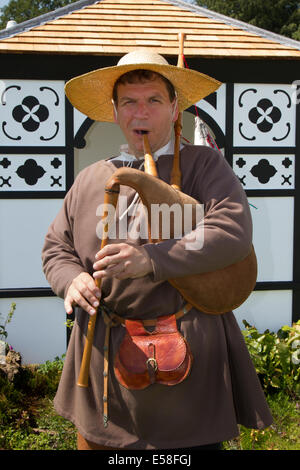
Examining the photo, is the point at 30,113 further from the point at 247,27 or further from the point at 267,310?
the point at 267,310

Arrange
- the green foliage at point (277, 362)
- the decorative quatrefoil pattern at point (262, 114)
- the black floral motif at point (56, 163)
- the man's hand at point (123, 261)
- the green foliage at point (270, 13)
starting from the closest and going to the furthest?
1. the man's hand at point (123, 261)
2. the green foliage at point (277, 362)
3. the black floral motif at point (56, 163)
4. the decorative quatrefoil pattern at point (262, 114)
5. the green foliage at point (270, 13)

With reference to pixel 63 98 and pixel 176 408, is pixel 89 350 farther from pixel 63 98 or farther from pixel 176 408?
pixel 63 98

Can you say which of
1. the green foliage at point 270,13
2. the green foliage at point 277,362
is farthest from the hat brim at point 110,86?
the green foliage at point 270,13

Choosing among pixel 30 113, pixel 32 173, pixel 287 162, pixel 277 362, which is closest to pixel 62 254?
pixel 277 362

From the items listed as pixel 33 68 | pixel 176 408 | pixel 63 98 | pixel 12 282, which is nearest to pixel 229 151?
pixel 63 98

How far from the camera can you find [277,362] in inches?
168

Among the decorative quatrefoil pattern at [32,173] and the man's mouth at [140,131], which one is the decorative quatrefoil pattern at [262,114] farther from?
the man's mouth at [140,131]

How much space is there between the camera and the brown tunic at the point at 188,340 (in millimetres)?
1680

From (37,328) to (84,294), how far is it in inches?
132

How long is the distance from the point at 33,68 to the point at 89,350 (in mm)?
3640

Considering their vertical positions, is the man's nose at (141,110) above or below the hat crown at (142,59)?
below

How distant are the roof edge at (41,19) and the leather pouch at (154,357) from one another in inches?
151

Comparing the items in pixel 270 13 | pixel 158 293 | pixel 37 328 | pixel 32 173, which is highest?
pixel 270 13

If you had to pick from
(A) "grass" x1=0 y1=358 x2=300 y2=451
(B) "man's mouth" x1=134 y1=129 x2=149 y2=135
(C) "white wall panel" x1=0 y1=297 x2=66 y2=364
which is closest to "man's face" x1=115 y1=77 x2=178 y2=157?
(B) "man's mouth" x1=134 y1=129 x2=149 y2=135
